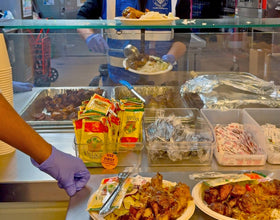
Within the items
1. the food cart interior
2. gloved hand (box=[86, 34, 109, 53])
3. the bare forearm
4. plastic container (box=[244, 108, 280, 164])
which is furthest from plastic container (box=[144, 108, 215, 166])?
gloved hand (box=[86, 34, 109, 53])

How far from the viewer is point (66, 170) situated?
3.89 ft

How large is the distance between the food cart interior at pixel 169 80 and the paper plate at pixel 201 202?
0.15 m

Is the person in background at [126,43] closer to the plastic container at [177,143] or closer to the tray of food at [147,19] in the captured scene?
the tray of food at [147,19]

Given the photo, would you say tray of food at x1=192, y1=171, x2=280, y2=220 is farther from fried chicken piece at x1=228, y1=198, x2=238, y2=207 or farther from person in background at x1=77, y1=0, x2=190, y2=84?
person in background at x1=77, y1=0, x2=190, y2=84

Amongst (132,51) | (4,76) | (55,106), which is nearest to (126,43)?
(132,51)

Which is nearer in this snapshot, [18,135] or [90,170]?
[18,135]

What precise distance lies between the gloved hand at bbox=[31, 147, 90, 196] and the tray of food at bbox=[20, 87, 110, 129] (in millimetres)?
471

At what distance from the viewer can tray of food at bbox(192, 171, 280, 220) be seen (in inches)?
41.8

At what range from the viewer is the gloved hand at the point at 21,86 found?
69.8 inches

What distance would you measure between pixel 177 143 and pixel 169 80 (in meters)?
0.56

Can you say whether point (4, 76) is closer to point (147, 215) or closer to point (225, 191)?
point (147, 215)

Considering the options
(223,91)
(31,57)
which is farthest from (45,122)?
(223,91)

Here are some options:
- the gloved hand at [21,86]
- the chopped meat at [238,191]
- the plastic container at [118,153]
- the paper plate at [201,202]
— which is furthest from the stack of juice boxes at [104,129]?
the gloved hand at [21,86]

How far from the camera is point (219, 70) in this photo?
189cm
